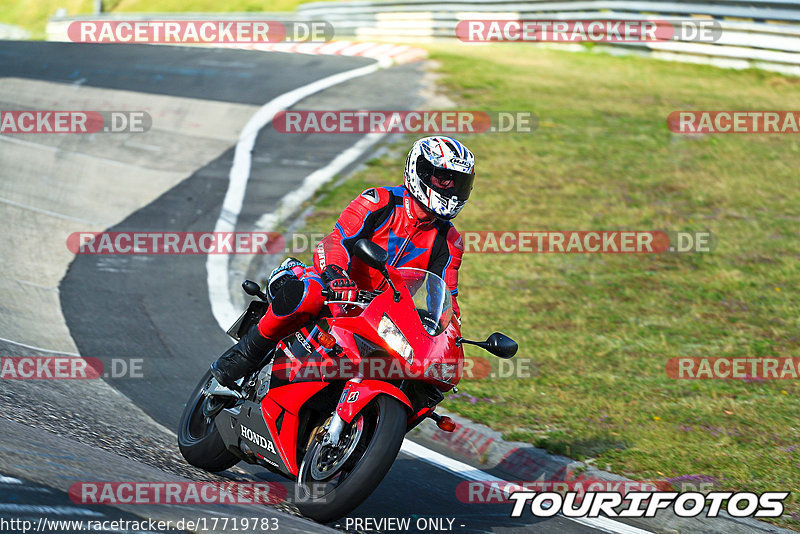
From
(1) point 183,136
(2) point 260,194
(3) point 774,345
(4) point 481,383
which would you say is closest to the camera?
(4) point 481,383

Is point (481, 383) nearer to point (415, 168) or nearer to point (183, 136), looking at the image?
point (415, 168)

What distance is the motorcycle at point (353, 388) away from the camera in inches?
184

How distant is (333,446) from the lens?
480cm

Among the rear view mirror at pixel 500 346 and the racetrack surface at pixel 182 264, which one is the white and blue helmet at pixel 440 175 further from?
the racetrack surface at pixel 182 264

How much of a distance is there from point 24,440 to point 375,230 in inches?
95.3

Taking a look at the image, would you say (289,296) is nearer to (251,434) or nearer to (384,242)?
(384,242)

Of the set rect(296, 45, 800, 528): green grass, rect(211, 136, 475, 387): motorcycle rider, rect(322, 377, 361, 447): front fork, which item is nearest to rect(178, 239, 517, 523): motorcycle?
rect(322, 377, 361, 447): front fork

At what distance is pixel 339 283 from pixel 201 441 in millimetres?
1586

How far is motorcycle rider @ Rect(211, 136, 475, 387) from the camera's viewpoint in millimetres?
5391

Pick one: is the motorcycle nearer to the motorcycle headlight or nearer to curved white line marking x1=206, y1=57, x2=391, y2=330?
the motorcycle headlight

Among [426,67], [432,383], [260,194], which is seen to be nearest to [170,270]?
[260,194]

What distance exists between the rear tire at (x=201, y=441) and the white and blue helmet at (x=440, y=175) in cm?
203

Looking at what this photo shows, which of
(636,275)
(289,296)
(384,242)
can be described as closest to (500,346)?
(384,242)

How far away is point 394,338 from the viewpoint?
4.81m
